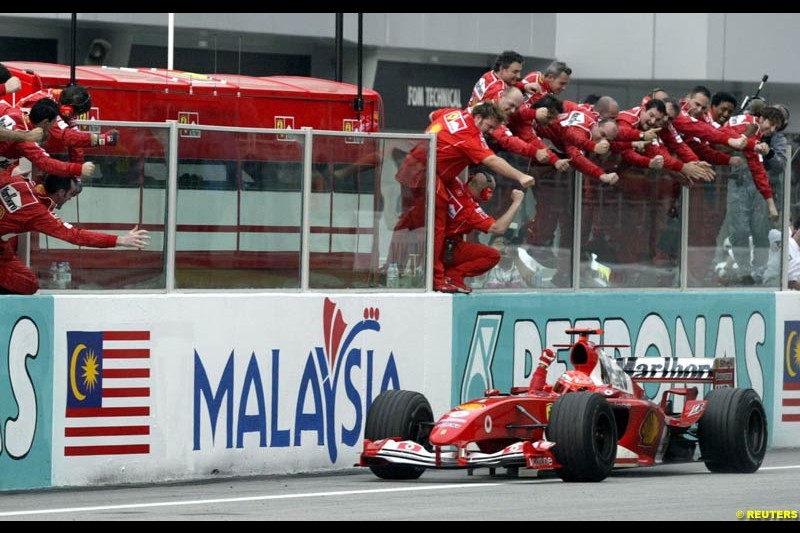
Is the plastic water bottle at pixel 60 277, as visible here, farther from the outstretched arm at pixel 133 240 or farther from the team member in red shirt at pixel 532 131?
the team member in red shirt at pixel 532 131

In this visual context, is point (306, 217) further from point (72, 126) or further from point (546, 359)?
point (546, 359)

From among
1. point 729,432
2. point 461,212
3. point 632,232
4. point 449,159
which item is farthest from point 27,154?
point 632,232

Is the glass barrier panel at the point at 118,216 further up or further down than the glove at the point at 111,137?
further down

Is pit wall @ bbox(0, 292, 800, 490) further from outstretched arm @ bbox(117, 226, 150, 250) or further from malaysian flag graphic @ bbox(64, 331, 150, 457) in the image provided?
outstretched arm @ bbox(117, 226, 150, 250)

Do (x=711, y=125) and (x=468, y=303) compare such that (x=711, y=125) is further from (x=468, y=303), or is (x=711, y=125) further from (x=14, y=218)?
(x=14, y=218)

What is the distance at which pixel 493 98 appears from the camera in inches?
630

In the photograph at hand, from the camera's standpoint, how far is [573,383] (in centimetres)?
1353

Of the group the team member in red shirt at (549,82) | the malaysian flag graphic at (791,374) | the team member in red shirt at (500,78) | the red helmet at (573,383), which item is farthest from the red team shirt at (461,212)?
the malaysian flag graphic at (791,374)

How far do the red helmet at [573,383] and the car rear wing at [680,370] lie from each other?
3.83 ft

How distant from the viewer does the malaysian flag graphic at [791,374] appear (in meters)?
18.0

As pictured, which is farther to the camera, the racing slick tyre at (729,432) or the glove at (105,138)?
the racing slick tyre at (729,432)

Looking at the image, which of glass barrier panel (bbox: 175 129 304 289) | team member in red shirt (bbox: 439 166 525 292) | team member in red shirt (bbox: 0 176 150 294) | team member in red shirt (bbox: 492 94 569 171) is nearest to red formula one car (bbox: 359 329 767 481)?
team member in red shirt (bbox: 439 166 525 292)

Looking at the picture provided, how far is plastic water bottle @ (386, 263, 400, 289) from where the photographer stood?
50.2 feet

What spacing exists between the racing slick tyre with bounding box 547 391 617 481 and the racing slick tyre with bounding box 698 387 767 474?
1.67 metres
